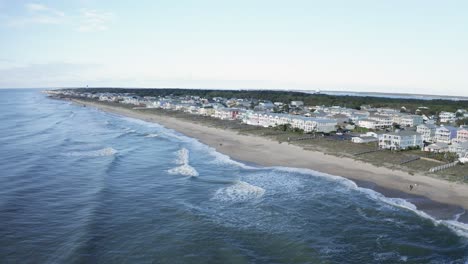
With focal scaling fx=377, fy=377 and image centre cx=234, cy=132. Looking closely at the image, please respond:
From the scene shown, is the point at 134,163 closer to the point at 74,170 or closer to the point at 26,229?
the point at 74,170

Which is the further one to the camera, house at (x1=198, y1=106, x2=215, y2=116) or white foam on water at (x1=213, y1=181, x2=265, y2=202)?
house at (x1=198, y1=106, x2=215, y2=116)

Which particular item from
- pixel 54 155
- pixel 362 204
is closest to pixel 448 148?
pixel 362 204

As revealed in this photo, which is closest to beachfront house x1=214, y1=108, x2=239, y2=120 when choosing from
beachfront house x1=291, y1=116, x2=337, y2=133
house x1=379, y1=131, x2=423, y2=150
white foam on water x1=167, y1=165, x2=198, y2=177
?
beachfront house x1=291, y1=116, x2=337, y2=133

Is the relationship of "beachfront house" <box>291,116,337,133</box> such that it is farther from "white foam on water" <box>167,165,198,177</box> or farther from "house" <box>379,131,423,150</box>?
"white foam on water" <box>167,165,198,177</box>

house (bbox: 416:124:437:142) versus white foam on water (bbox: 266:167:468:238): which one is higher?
house (bbox: 416:124:437:142)

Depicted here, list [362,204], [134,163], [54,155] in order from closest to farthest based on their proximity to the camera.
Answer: [362,204] < [134,163] < [54,155]

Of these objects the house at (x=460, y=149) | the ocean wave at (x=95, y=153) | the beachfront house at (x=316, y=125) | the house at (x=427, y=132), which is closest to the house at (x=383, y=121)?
the beachfront house at (x=316, y=125)

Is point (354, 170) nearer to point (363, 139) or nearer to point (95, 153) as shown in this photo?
point (363, 139)
